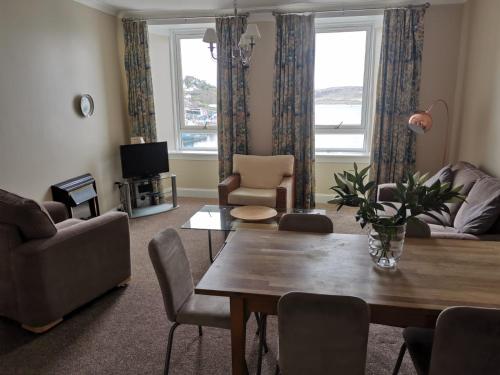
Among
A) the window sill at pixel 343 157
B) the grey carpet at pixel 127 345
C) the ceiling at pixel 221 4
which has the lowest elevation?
the grey carpet at pixel 127 345

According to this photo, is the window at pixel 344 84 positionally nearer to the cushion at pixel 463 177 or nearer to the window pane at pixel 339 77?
the window pane at pixel 339 77

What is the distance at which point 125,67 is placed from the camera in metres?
5.29

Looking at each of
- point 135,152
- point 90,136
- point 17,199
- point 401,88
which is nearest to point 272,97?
point 401,88

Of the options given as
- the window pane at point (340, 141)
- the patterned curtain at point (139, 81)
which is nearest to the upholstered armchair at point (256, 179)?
the window pane at point (340, 141)

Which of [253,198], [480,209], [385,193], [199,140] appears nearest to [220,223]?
[253,198]

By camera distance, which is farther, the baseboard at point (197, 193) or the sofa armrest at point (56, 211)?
the baseboard at point (197, 193)

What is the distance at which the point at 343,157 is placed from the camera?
5.30 metres

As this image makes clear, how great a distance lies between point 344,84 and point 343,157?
107 centimetres

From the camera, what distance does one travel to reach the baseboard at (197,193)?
5.85 metres

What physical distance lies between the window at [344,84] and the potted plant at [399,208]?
12.2ft

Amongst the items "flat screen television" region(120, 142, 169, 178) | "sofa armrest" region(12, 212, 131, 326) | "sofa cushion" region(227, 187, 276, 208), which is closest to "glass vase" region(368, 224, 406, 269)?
"sofa armrest" region(12, 212, 131, 326)

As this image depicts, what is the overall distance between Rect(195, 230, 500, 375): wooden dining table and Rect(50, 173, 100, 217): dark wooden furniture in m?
2.74

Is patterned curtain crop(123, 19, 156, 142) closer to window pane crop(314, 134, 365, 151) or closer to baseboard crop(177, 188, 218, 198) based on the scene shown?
baseboard crop(177, 188, 218, 198)

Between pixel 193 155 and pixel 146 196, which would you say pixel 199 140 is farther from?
pixel 146 196
